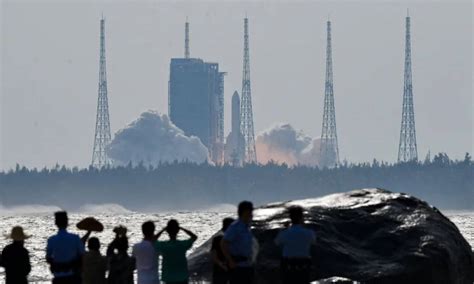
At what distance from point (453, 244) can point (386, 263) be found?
5.30 feet

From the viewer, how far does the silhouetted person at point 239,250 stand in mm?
16312

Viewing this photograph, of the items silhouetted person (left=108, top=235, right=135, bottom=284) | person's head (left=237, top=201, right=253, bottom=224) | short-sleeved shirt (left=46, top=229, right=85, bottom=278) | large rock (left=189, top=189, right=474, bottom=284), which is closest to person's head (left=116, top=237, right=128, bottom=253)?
silhouetted person (left=108, top=235, right=135, bottom=284)

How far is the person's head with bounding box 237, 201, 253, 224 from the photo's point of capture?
1599 centimetres

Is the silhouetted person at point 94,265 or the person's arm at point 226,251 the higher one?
the person's arm at point 226,251

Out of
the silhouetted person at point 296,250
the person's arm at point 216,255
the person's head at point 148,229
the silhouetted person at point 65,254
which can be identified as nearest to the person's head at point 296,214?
the silhouetted person at point 296,250

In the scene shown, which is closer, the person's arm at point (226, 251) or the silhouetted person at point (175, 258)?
the person's arm at point (226, 251)

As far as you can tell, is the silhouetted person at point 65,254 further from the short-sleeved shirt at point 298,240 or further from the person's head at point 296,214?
the person's head at point 296,214

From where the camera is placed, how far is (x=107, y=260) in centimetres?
1903

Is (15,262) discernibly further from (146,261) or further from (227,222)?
(227,222)

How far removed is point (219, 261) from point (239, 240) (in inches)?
34.2

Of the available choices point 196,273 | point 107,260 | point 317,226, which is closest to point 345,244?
point 317,226

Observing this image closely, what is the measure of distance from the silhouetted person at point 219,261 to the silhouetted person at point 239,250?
40cm

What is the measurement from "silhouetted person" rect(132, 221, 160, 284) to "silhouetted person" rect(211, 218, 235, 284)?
77 cm

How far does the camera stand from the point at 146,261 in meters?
17.3
